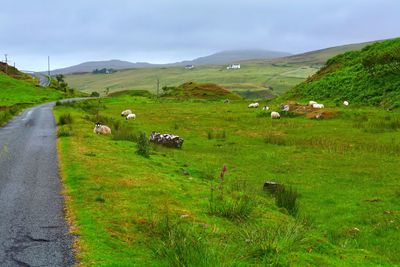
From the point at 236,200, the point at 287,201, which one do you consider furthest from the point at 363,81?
the point at 236,200

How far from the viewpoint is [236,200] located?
14.7m

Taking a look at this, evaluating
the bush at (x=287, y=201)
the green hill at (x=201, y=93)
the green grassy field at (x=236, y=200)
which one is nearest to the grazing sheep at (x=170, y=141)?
the green grassy field at (x=236, y=200)

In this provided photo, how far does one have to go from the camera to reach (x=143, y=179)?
17.7 meters

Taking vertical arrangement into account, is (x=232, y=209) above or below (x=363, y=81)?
below

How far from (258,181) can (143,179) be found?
6077mm

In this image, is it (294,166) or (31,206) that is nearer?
(31,206)

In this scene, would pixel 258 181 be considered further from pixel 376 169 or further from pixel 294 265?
pixel 294 265

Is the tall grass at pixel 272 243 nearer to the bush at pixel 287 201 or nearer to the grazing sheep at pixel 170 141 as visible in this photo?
the bush at pixel 287 201

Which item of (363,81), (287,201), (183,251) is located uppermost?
(363,81)

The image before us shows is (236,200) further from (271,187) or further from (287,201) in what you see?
(271,187)

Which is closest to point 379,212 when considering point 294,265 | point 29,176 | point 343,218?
point 343,218

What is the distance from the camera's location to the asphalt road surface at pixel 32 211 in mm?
9547

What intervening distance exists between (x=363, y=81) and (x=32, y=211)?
190ft

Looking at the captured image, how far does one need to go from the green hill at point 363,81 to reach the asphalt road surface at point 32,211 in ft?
134
